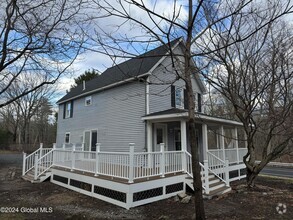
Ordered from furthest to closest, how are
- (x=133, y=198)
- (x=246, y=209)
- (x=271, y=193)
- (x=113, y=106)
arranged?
1. (x=113, y=106)
2. (x=271, y=193)
3. (x=133, y=198)
4. (x=246, y=209)

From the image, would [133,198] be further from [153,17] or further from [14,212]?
[153,17]

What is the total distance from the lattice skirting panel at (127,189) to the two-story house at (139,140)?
29 millimetres

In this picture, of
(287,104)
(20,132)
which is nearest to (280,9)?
(287,104)

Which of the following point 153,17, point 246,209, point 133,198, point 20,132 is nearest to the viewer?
point 153,17

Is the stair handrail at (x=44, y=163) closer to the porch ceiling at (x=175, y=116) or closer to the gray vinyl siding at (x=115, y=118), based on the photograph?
the gray vinyl siding at (x=115, y=118)

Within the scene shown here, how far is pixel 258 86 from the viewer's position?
29.1ft

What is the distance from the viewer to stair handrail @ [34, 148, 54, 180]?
11127mm

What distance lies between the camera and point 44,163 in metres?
11.7

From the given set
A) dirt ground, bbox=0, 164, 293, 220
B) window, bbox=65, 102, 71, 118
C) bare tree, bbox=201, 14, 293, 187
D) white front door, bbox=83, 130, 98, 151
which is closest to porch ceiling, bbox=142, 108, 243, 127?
bare tree, bbox=201, 14, 293, 187

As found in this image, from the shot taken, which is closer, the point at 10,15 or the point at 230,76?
the point at 10,15

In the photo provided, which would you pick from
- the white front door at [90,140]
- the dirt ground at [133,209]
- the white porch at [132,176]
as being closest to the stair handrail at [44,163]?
the white porch at [132,176]

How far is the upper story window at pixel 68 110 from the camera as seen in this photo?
18.1 metres

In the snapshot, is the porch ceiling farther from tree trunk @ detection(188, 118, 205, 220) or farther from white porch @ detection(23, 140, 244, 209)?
tree trunk @ detection(188, 118, 205, 220)

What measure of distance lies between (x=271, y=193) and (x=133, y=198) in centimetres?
559
